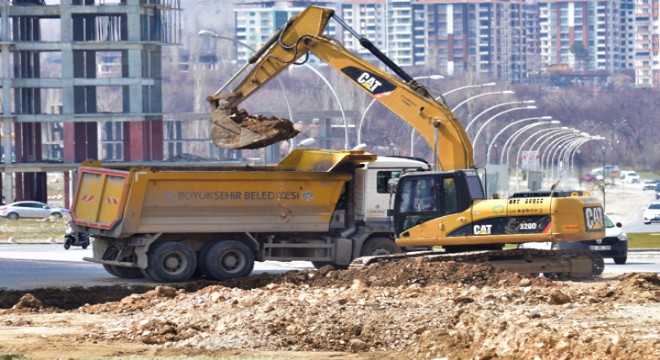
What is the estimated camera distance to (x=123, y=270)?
32062 millimetres

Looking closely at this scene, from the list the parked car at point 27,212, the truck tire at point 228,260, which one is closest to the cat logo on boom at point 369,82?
the truck tire at point 228,260

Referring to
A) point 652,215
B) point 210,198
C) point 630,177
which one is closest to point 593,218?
point 210,198

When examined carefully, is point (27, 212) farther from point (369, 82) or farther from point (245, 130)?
point (245, 130)

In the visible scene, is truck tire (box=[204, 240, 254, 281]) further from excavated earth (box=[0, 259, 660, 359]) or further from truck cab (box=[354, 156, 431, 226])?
excavated earth (box=[0, 259, 660, 359])

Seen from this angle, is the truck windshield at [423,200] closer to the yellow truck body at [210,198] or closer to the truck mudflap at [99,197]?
the yellow truck body at [210,198]

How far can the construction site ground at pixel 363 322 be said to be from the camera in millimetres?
18797

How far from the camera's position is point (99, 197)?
31156mm

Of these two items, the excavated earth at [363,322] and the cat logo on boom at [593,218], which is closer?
the excavated earth at [363,322]

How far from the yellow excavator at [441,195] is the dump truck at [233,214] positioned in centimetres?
104

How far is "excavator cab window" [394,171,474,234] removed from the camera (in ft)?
96.4

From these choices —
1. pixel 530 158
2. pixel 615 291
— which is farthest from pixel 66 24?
pixel 615 291

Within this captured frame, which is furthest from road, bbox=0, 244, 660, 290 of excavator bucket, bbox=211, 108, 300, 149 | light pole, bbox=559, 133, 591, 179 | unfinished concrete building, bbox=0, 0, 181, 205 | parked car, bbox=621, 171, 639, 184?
parked car, bbox=621, 171, 639, 184

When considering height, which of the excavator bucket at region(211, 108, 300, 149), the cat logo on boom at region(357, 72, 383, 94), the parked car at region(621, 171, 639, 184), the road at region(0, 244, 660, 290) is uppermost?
the cat logo on boom at region(357, 72, 383, 94)

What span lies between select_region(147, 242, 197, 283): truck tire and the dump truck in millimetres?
20
